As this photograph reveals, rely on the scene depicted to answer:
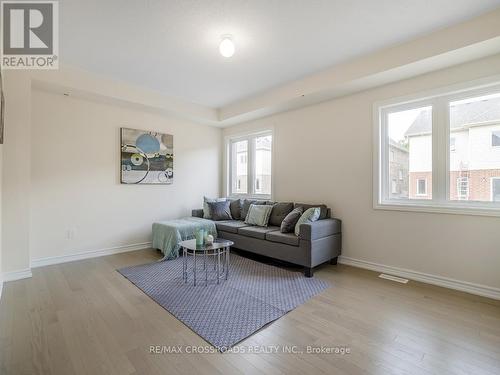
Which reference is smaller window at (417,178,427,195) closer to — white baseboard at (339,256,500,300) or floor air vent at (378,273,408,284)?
white baseboard at (339,256,500,300)

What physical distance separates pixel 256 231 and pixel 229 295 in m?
1.25

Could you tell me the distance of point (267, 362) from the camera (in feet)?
5.35

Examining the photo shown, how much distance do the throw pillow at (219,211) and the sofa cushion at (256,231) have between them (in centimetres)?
78

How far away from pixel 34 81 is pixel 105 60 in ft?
3.11

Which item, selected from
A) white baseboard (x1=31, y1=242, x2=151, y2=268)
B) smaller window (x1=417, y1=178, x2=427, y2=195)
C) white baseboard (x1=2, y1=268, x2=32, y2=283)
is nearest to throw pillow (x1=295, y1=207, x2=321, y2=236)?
smaller window (x1=417, y1=178, x2=427, y2=195)

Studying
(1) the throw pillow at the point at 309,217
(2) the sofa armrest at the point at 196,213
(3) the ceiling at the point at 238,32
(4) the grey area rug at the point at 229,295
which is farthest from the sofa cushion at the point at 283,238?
(3) the ceiling at the point at 238,32

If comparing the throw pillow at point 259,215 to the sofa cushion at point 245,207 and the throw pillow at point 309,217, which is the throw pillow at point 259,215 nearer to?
the sofa cushion at point 245,207

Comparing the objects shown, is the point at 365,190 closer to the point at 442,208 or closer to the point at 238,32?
the point at 442,208

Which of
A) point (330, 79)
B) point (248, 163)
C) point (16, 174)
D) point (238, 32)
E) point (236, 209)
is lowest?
point (236, 209)

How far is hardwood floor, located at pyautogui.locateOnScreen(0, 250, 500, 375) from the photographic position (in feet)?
Result: 5.22

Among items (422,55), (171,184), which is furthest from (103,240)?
(422,55)

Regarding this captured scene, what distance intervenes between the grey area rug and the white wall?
1105 mm

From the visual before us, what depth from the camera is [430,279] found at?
2.94 meters

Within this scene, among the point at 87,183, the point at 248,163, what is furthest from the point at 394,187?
the point at 87,183
